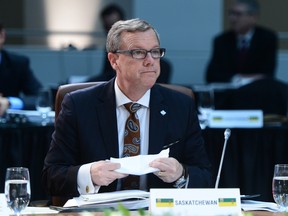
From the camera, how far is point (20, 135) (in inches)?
257

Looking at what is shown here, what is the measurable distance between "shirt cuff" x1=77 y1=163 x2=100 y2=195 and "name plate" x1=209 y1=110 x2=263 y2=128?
103 inches

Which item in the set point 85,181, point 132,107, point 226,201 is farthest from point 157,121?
point 226,201

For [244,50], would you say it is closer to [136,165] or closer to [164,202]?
[136,165]

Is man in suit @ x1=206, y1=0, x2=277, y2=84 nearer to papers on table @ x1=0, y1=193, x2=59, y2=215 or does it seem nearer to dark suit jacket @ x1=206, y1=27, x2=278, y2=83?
dark suit jacket @ x1=206, y1=27, x2=278, y2=83

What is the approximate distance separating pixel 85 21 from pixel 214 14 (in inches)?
56.9

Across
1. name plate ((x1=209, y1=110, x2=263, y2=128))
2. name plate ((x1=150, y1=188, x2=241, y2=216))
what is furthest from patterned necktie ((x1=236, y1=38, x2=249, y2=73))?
name plate ((x1=150, y1=188, x2=241, y2=216))

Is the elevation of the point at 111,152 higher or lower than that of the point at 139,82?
lower

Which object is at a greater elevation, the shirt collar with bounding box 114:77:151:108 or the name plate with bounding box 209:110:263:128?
the shirt collar with bounding box 114:77:151:108

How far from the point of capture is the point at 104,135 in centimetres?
450

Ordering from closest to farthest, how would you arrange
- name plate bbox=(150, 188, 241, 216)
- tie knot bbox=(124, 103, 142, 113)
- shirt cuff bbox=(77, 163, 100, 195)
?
name plate bbox=(150, 188, 241, 216)
shirt cuff bbox=(77, 163, 100, 195)
tie knot bbox=(124, 103, 142, 113)

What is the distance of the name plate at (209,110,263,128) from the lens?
6.77m

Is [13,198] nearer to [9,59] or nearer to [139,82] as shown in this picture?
[139,82]

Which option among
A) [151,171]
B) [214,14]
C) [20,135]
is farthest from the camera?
[214,14]

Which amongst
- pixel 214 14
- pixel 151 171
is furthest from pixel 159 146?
pixel 214 14
